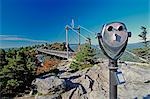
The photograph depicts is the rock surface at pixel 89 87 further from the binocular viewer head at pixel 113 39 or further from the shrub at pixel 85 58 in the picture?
the binocular viewer head at pixel 113 39

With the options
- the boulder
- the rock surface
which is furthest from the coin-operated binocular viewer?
the boulder

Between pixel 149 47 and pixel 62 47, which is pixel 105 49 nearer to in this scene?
pixel 149 47

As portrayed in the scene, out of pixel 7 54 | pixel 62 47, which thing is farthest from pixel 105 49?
pixel 62 47

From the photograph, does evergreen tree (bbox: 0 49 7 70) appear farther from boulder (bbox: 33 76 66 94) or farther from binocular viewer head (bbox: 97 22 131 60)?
binocular viewer head (bbox: 97 22 131 60)

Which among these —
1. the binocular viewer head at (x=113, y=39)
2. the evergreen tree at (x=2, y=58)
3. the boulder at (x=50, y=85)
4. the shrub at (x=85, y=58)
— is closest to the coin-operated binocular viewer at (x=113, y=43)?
the binocular viewer head at (x=113, y=39)

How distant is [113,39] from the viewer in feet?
3.27

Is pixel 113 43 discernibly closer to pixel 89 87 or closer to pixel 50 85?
pixel 50 85

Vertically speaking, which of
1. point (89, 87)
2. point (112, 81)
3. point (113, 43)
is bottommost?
point (89, 87)

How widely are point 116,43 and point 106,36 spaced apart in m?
0.05

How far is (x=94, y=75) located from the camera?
3.64 metres

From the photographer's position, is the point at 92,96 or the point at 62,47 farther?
the point at 62,47

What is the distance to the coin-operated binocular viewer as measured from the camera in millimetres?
998

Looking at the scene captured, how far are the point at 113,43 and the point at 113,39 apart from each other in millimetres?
15

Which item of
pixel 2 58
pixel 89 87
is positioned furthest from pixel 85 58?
pixel 2 58
